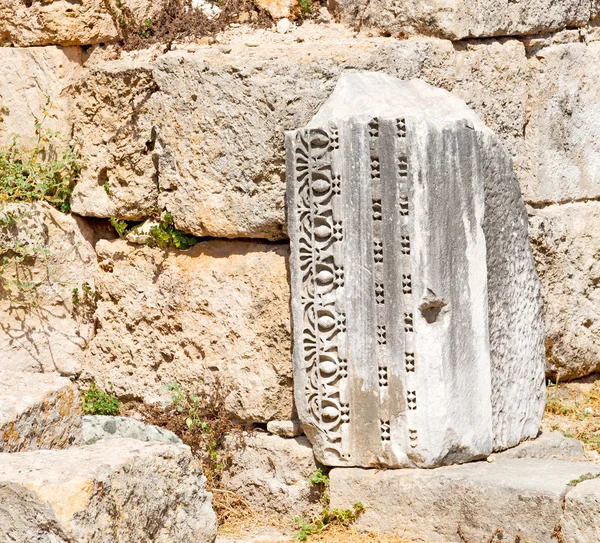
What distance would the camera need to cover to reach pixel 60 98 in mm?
5734

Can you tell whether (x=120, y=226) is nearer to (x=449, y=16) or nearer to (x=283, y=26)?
(x=283, y=26)

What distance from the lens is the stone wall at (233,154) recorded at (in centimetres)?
505

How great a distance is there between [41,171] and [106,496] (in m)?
2.51

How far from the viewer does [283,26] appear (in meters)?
5.31

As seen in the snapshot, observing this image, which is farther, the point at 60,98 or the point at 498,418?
the point at 60,98

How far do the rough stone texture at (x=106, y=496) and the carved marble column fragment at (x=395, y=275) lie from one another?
0.91 metres

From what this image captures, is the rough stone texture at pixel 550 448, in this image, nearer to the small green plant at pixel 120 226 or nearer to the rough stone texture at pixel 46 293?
the small green plant at pixel 120 226

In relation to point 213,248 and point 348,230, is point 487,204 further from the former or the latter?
point 213,248

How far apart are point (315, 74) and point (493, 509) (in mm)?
2079

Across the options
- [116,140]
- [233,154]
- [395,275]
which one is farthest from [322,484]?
[116,140]

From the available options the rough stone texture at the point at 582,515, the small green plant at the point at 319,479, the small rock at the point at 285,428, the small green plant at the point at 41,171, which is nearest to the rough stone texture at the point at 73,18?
the small green plant at the point at 41,171

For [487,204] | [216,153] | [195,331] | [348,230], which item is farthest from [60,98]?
[487,204]

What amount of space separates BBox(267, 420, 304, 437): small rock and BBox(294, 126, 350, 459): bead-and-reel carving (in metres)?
0.24

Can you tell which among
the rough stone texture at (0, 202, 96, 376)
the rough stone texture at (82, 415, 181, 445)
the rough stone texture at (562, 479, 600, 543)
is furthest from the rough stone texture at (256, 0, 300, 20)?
the rough stone texture at (562, 479, 600, 543)
